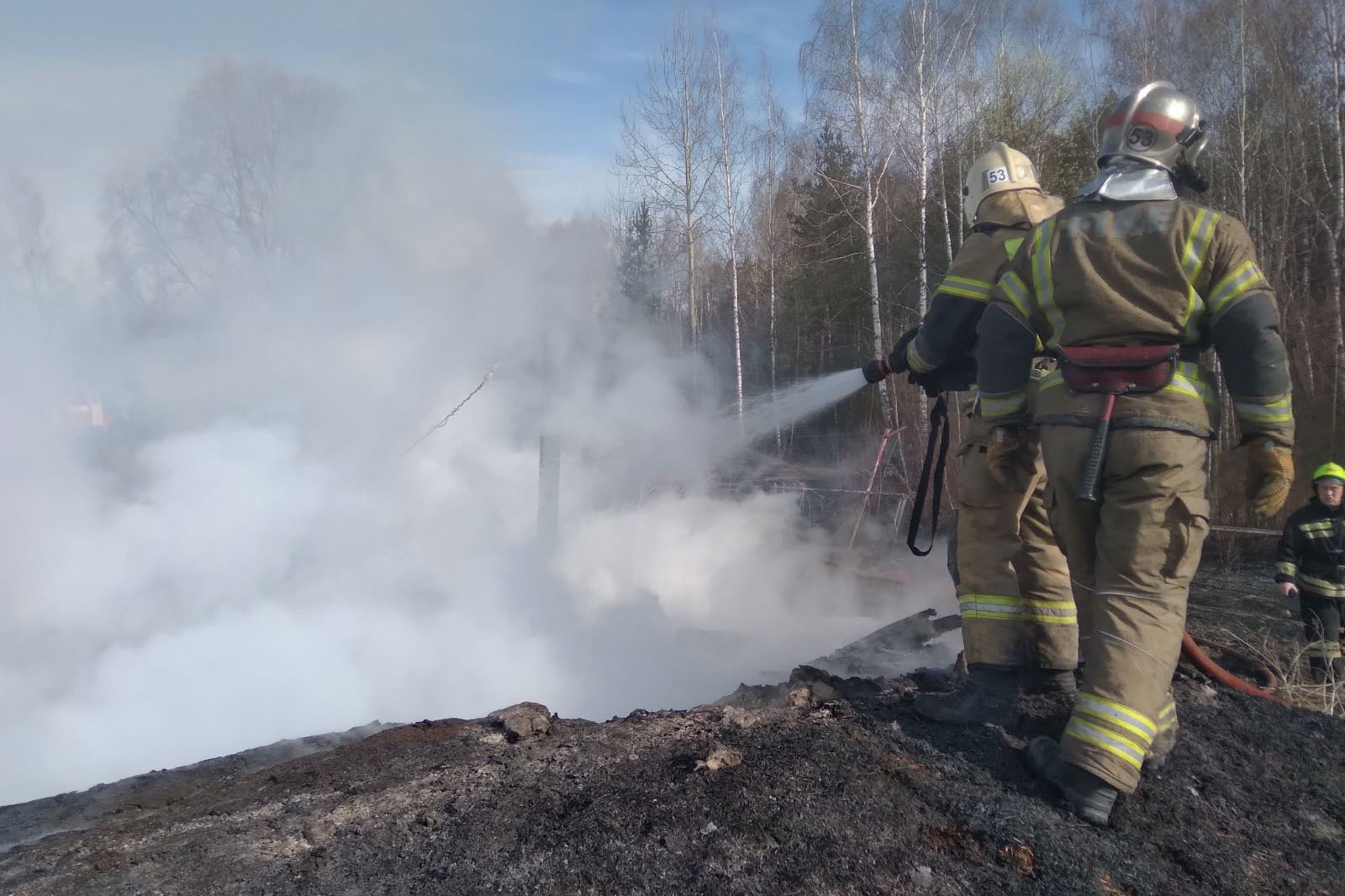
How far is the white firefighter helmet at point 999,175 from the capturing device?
3580mm

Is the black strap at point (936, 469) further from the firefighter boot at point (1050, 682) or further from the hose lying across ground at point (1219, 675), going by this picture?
the hose lying across ground at point (1219, 675)

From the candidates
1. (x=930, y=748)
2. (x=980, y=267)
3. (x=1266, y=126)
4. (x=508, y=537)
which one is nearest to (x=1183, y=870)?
(x=930, y=748)

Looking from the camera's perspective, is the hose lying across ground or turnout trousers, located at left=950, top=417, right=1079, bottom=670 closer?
turnout trousers, located at left=950, top=417, right=1079, bottom=670

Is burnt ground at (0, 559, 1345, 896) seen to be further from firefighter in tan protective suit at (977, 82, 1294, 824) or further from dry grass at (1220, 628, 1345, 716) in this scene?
dry grass at (1220, 628, 1345, 716)

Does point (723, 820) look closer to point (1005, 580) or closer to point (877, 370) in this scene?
point (1005, 580)

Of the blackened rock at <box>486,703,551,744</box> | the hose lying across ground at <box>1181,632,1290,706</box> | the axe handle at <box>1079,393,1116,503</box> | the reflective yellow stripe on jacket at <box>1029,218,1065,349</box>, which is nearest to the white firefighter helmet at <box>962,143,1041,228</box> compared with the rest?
the reflective yellow stripe on jacket at <box>1029,218,1065,349</box>

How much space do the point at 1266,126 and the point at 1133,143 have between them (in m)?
16.7

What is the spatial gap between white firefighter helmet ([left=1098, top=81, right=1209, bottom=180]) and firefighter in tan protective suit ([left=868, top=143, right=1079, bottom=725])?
1.54 ft

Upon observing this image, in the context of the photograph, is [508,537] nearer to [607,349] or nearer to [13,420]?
[607,349]

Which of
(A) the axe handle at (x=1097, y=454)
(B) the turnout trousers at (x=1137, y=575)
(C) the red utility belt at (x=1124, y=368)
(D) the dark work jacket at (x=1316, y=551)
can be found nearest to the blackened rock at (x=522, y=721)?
(B) the turnout trousers at (x=1137, y=575)

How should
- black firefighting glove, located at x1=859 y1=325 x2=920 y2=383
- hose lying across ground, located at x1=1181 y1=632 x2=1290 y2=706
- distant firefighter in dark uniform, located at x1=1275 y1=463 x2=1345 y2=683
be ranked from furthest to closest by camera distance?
1. distant firefighter in dark uniform, located at x1=1275 y1=463 x2=1345 y2=683
2. black firefighting glove, located at x1=859 y1=325 x2=920 y2=383
3. hose lying across ground, located at x1=1181 y1=632 x2=1290 y2=706

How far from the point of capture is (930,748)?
2678 millimetres

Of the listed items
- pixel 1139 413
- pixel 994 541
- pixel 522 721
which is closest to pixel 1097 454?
pixel 1139 413

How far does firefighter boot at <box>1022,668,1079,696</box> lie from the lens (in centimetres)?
318
